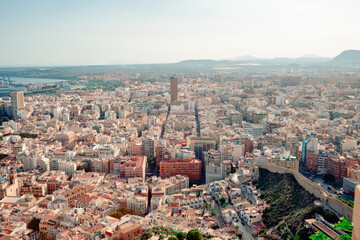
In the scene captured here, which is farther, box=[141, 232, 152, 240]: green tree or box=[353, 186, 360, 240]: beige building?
box=[141, 232, 152, 240]: green tree

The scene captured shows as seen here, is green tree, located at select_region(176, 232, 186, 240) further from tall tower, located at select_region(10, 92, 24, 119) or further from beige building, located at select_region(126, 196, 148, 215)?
tall tower, located at select_region(10, 92, 24, 119)

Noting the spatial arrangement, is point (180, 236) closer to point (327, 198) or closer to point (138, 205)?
point (138, 205)

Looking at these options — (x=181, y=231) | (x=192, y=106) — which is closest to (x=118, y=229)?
(x=181, y=231)

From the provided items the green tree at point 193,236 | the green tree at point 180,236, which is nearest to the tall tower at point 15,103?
the green tree at point 180,236

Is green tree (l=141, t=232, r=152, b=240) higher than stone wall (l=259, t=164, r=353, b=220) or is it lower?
lower

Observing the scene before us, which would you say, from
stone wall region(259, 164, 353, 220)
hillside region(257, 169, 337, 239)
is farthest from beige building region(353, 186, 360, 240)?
stone wall region(259, 164, 353, 220)

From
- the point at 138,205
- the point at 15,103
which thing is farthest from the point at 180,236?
the point at 15,103

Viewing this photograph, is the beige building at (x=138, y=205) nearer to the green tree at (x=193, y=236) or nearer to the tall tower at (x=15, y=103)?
the green tree at (x=193, y=236)

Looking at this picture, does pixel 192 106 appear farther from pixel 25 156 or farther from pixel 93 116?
pixel 25 156
